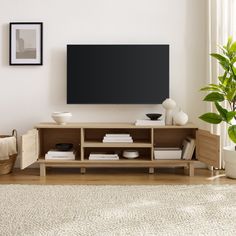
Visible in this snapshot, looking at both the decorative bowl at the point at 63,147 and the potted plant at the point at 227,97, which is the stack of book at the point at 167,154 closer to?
the potted plant at the point at 227,97

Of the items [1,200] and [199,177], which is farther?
[199,177]

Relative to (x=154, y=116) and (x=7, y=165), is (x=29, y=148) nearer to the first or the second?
(x=7, y=165)

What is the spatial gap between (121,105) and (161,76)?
529 millimetres

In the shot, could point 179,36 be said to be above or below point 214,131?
above

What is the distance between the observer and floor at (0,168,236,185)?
3.64m

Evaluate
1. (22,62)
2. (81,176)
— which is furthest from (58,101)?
(81,176)

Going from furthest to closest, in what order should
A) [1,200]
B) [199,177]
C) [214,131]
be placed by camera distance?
[214,131]
[199,177]
[1,200]

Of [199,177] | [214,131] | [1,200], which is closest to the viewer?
[1,200]

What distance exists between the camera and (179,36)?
14.0ft

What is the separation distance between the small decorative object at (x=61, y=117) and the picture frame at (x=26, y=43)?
658 mm

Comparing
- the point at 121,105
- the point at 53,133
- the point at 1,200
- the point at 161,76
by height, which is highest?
the point at 161,76

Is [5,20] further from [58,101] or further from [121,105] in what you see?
[121,105]

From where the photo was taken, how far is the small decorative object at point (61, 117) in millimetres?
3943

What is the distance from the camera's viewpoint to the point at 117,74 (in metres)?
4.14
